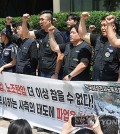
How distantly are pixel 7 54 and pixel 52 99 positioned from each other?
1.71m

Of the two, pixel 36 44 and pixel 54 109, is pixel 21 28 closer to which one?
pixel 36 44

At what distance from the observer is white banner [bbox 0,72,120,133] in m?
5.94

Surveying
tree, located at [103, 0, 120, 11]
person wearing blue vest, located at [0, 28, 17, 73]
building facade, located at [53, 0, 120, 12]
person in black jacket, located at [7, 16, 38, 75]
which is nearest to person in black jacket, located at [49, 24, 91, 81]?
person in black jacket, located at [7, 16, 38, 75]

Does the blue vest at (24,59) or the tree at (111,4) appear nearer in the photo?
the blue vest at (24,59)

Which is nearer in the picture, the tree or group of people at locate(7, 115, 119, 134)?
group of people at locate(7, 115, 119, 134)

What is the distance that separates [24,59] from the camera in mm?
7434

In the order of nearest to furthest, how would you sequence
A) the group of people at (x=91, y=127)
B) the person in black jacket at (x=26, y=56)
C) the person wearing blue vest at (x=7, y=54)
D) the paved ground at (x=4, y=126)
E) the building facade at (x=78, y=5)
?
the group of people at (x=91, y=127), the paved ground at (x=4, y=126), the person in black jacket at (x=26, y=56), the person wearing blue vest at (x=7, y=54), the building facade at (x=78, y=5)

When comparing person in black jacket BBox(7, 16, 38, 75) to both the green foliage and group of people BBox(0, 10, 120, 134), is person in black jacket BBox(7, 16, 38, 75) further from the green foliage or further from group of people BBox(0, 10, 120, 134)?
the green foliage

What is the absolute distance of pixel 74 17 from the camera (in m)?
7.47

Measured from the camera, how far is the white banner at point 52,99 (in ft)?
19.5

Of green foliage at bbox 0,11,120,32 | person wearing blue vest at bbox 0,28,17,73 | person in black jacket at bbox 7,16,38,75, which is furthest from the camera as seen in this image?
green foliage at bbox 0,11,120,32

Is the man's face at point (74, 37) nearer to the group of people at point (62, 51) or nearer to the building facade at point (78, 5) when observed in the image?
the group of people at point (62, 51)

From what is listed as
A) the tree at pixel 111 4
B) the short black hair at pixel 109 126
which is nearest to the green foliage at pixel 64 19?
the tree at pixel 111 4

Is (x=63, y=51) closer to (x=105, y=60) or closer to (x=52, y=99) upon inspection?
(x=52, y=99)
